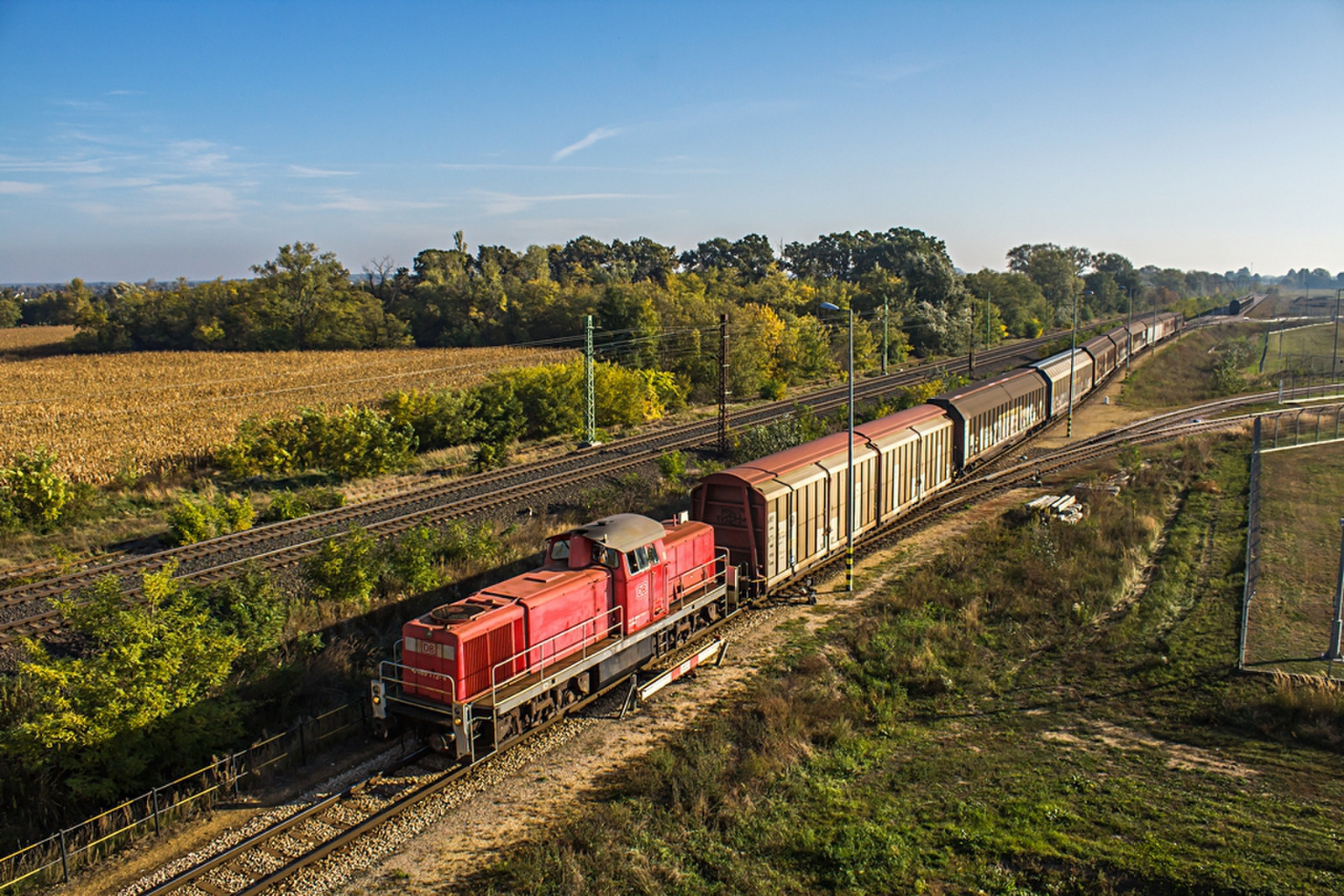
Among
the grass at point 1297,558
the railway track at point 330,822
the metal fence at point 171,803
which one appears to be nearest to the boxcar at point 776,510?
the railway track at point 330,822

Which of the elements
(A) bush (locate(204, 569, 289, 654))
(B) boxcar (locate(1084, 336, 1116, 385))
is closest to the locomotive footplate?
(A) bush (locate(204, 569, 289, 654))

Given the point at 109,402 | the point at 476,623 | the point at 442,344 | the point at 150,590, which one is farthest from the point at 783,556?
the point at 442,344

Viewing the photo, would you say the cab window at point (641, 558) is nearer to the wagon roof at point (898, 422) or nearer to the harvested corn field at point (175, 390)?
the wagon roof at point (898, 422)

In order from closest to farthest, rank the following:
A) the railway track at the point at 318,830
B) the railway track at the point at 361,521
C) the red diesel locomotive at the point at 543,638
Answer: the railway track at the point at 318,830
the red diesel locomotive at the point at 543,638
the railway track at the point at 361,521

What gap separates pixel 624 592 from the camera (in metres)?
16.9

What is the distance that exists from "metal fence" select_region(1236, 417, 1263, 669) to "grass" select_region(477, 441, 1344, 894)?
17.5 inches

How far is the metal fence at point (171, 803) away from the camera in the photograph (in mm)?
11375

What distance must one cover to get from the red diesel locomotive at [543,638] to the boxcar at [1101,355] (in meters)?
54.1

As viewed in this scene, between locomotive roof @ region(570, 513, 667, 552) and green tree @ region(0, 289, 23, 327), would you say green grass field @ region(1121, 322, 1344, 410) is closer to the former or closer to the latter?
locomotive roof @ region(570, 513, 667, 552)

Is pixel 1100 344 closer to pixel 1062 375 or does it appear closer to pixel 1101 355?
pixel 1101 355

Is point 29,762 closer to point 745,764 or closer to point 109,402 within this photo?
point 745,764

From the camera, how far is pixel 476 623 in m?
14.1

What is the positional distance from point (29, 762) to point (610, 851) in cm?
961

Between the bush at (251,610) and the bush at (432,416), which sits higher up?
the bush at (432,416)
